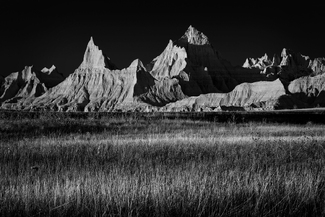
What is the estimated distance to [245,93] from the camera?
136 m

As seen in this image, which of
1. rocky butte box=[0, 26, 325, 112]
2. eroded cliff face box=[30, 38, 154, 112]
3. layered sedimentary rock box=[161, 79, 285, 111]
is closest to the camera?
layered sedimentary rock box=[161, 79, 285, 111]

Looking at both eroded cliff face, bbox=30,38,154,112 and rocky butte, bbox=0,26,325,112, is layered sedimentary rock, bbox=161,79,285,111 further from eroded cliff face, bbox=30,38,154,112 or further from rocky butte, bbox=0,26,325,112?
eroded cliff face, bbox=30,38,154,112

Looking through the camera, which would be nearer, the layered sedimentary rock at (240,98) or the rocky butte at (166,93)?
the layered sedimentary rock at (240,98)

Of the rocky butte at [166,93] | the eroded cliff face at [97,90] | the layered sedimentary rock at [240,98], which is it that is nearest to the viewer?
the layered sedimentary rock at [240,98]

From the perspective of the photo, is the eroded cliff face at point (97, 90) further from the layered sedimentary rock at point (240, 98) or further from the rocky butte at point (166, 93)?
the layered sedimentary rock at point (240, 98)

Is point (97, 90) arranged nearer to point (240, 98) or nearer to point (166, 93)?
point (166, 93)

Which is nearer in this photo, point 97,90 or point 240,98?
point 240,98

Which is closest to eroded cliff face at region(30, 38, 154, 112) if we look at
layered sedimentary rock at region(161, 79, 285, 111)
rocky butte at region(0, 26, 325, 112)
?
rocky butte at region(0, 26, 325, 112)

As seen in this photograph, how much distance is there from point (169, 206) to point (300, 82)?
163 m

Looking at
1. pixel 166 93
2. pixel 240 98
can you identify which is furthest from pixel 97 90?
pixel 240 98

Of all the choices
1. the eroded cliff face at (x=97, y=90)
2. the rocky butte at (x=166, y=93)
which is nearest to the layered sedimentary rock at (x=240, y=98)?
the rocky butte at (x=166, y=93)

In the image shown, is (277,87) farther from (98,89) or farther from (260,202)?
(260,202)

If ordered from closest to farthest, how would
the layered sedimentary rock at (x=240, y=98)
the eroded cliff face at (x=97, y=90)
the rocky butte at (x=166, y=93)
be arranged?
the layered sedimentary rock at (x=240, y=98) < the rocky butte at (x=166, y=93) < the eroded cliff face at (x=97, y=90)

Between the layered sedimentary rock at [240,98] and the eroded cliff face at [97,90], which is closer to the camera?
the layered sedimentary rock at [240,98]
